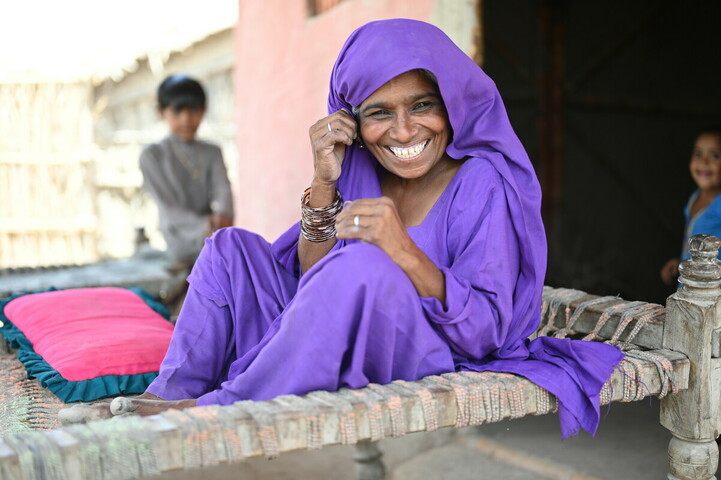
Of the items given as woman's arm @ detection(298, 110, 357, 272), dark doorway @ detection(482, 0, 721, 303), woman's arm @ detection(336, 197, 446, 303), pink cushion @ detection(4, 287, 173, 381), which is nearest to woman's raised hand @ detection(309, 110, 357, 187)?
woman's arm @ detection(298, 110, 357, 272)

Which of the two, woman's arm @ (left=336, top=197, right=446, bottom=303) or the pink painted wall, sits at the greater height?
the pink painted wall

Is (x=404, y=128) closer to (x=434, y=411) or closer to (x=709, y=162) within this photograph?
(x=434, y=411)

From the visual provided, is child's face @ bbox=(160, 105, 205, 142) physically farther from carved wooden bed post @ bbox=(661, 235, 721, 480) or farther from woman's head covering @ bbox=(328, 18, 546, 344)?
carved wooden bed post @ bbox=(661, 235, 721, 480)

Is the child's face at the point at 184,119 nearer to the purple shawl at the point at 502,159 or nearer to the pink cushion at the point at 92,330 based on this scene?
the pink cushion at the point at 92,330

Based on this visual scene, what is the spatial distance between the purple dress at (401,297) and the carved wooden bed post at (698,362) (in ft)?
0.94

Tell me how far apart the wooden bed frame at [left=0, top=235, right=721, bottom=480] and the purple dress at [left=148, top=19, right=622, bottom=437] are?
0.08 m

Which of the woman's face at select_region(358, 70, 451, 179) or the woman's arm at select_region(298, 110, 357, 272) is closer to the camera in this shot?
the woman's face at select_region(358, 70, 451, 179)

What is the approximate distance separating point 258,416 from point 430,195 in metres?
0.91

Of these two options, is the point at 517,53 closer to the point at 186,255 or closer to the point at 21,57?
the point at 186,255

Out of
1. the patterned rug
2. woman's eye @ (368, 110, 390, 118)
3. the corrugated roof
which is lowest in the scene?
the patterned rug

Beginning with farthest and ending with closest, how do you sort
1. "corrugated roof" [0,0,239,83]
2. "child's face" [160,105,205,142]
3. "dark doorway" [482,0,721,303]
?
"corrugated roof" [0,0,239,83] → "dark doorway" [482,0,721,303] → "child's face" [160,105,205,142]

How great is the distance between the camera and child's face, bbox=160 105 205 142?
5.88m

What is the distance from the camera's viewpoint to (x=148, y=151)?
5.84 m

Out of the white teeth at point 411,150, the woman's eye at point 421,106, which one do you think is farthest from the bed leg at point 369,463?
the woman's eye at point 421,106
